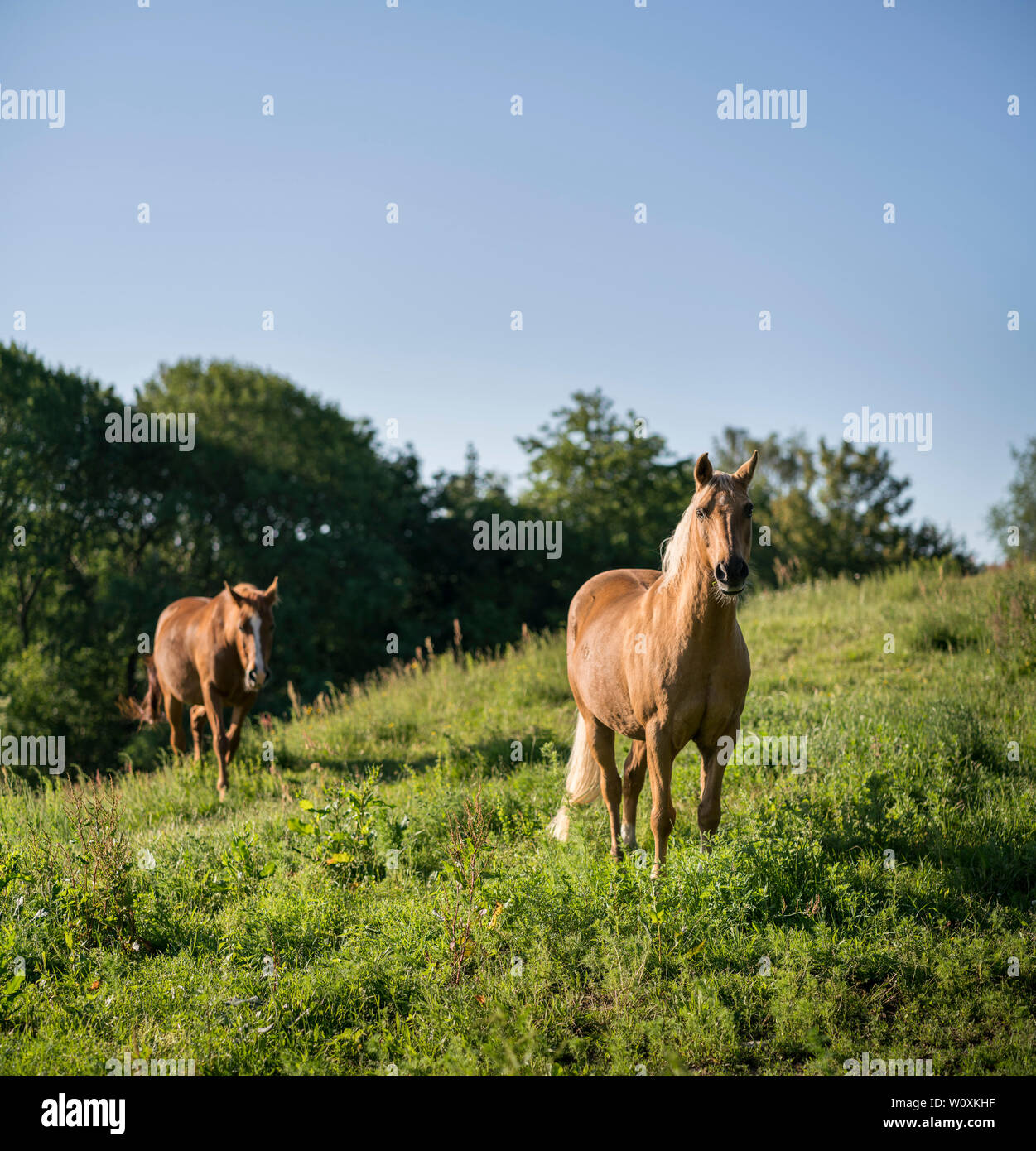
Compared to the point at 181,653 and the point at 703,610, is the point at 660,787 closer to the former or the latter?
the point at 703,610

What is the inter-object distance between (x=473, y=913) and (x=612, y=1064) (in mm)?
1247

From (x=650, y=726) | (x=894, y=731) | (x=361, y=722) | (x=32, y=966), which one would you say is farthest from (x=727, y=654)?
(x=361, y=722)

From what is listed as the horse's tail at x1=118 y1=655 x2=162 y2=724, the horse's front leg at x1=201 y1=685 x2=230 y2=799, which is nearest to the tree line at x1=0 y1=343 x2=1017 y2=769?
the horse's tail at x1=118 y1=655 x2=162 y2=724

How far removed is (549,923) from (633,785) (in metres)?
1.38

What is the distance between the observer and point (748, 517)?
13.9 feet

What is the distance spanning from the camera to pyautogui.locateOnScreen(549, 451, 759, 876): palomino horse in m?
4.18

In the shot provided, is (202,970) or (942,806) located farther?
(942,806)

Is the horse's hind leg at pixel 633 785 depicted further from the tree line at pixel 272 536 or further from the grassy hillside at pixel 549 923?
the tree line at pixel 272 536

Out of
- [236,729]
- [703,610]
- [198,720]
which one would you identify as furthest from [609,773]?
[198,720]

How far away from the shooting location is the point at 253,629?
7934 millimetres

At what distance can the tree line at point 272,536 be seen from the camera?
69.2 feet

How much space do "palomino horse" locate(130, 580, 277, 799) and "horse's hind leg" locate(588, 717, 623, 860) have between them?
399 cm
